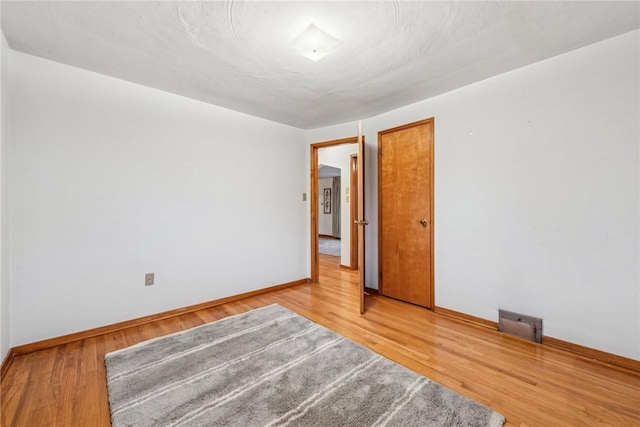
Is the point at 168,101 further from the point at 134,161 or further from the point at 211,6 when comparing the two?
the point at 211,6

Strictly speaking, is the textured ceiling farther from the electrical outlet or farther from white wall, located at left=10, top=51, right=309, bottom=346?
the electrical outlet

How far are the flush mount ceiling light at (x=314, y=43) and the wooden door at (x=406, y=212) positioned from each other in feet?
5.14

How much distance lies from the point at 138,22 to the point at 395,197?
288cm

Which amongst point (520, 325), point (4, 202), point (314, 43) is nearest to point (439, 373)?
point (520, 325)

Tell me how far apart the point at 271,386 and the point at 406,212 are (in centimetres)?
234

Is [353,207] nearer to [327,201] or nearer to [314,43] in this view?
[314,43]

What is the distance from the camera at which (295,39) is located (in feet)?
6.08

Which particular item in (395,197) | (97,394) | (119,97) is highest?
(119,97)

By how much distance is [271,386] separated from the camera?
1705mm

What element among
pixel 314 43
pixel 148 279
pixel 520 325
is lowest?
pixel 520 325

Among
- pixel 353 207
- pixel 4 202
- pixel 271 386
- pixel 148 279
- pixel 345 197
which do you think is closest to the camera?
pixel 271 386

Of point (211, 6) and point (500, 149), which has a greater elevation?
point (211, 6)

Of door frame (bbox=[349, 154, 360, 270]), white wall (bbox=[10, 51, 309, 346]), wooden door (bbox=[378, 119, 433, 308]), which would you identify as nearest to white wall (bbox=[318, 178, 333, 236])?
door frame (bbox=[349, 154, 360, 270])

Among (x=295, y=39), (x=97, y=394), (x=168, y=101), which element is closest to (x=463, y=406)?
(x=97, y=394)
